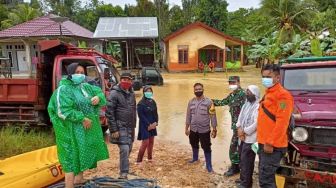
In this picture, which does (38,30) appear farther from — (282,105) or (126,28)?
(282,105)

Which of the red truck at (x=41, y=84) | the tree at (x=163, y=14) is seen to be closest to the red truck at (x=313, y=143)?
the red truck at (x=41, y=84)

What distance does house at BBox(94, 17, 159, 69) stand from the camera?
31.6 m

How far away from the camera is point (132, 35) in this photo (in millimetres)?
31578

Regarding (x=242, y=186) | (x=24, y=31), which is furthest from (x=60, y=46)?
(x=24, y=31)

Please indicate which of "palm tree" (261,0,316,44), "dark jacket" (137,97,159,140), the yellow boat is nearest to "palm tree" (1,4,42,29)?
"palm tree" (261,0,316,44)

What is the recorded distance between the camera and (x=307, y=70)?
6.18 metres

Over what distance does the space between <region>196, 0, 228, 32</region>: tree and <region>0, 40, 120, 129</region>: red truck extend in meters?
37.8

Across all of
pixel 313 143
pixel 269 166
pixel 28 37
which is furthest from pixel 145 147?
pixel 28 37

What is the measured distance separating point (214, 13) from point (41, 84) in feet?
128

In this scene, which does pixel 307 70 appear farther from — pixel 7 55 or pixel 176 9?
pixel 176 9

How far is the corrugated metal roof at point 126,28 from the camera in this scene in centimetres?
3155

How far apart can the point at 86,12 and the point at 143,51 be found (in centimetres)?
2553

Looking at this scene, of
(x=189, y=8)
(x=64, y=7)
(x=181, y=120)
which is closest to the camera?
(x=181, y=120)

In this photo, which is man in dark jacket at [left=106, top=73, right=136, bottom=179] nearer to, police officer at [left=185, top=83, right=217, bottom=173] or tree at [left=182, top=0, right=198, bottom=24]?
police officer at [left=185, top=83, right=217, bottom=173]
